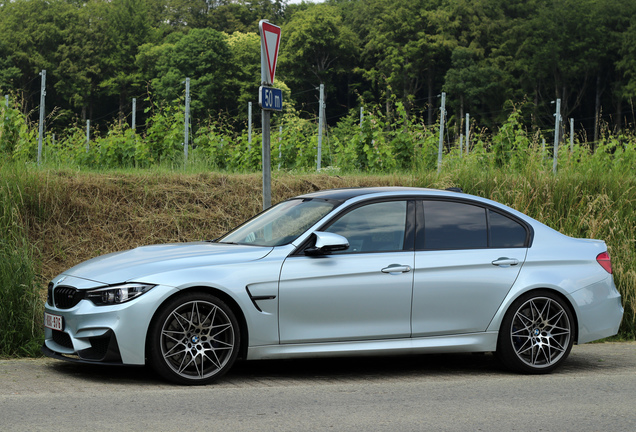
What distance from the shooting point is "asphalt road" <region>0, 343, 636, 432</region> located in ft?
16.6

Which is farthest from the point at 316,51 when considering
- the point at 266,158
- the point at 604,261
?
the point at 604,261

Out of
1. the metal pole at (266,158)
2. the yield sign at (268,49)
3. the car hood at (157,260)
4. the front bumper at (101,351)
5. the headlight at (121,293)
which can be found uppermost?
the yield sign at (268,49)

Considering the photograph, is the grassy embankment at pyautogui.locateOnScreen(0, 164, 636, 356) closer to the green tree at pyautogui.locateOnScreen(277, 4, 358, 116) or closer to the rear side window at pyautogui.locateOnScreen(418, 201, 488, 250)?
the rear side window at pyautogui.locateOnScreen(418, 201, 488, 250)

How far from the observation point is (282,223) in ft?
23.2

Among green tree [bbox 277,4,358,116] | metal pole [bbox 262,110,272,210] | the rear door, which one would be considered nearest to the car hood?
the rear door

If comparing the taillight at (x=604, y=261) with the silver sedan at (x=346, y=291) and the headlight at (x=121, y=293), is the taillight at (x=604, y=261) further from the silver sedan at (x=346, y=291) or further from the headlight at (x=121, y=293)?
the headlight at (x=121, y=293)

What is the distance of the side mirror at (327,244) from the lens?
6.34 meters

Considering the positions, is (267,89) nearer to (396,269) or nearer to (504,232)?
(396,269)

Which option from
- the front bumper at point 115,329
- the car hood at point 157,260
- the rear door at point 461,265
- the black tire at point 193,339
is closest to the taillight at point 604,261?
the rear door at point 461,265

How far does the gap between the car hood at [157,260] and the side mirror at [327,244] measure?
39cm

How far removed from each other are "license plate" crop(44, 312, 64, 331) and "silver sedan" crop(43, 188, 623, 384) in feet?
0.05

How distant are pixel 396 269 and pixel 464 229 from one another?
85 centimetres

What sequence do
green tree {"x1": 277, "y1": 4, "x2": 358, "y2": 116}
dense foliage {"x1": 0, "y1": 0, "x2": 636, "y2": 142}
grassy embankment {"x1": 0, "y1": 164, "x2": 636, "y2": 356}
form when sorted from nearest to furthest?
1. grassy embankment {"x1": 0, "y1": 164, "x2": 636, "y2": 356}
2. dense foliage {"x1": 0, "y1": 0, "x2": 636, "y2": 142}
3. green tree {"x1": 277, "y1": 4, "x2": 358, "y2": 116}

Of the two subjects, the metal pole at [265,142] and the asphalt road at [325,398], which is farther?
the metal pole at [265,142]
